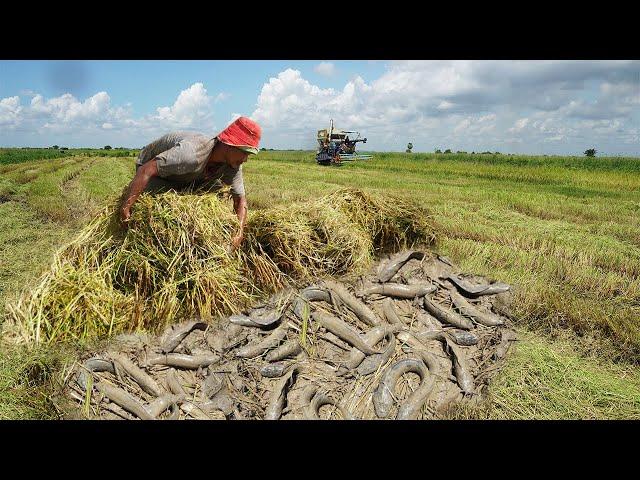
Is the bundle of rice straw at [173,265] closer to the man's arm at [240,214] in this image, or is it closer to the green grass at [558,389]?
the man's arm at [240,214]

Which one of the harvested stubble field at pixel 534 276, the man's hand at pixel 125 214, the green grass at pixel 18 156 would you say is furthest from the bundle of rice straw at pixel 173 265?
the green grass at pixel 18 156

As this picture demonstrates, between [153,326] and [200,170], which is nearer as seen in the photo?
[153,326]

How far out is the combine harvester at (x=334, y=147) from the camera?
27.8 metres

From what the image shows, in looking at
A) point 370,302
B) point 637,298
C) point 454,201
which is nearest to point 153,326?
point 370,302

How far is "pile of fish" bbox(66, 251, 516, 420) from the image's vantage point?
297 cm

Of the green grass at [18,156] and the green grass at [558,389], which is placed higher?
the green grass at [18,156]

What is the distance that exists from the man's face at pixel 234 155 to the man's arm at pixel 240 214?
Result: 451 mm

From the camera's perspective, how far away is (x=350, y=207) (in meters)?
4.89

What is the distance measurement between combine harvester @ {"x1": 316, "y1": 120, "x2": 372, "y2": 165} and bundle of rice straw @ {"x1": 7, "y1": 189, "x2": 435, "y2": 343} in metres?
23.9

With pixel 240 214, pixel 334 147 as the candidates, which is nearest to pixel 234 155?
pixel 240 214

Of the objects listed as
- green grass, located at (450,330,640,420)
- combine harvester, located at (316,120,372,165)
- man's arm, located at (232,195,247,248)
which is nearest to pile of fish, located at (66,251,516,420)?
green grass, located at (450,330,640,420)

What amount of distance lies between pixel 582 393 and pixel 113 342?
3.53 meters

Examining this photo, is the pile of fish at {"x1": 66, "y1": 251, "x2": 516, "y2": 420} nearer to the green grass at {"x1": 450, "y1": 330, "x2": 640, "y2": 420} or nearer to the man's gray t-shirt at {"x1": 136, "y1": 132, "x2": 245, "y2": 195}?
the green grass at {"x1": 450, "y1": 330, "x2": 640, "y2": 420}
